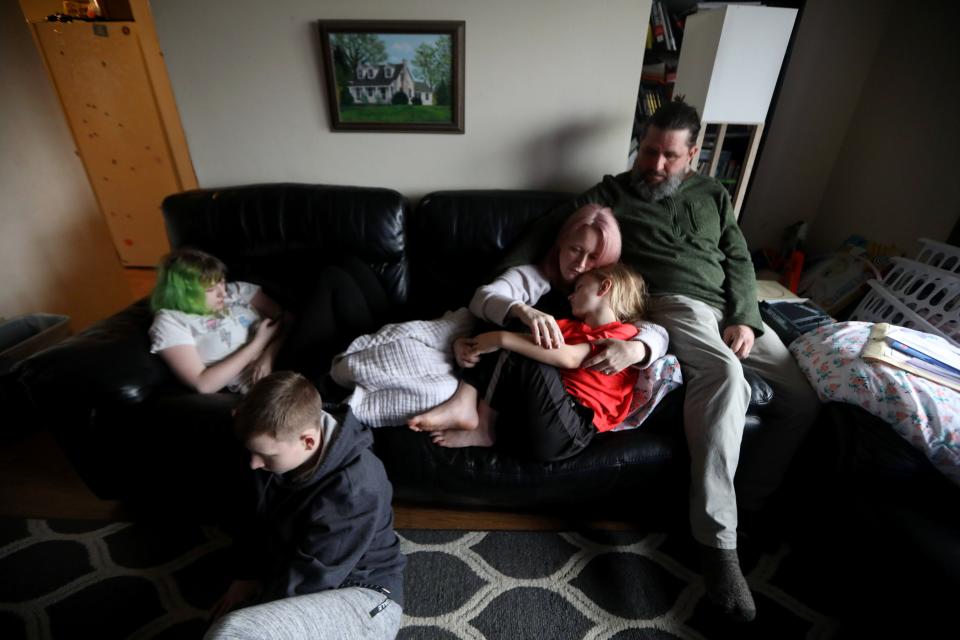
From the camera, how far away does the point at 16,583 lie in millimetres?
1225

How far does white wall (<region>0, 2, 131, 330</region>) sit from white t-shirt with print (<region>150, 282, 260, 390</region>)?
1.66 m

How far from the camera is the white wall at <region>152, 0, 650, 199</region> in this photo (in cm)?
169

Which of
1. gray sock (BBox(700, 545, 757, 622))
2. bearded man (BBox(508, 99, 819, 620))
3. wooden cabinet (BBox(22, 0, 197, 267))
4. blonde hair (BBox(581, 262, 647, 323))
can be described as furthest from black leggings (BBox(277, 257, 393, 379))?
wooden cabinet (BBox(22, 0, 197, 267))

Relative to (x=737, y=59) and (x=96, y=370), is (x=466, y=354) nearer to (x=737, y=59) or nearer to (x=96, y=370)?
(x=96, y=370)

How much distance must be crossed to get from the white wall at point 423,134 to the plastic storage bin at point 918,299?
4.35ft

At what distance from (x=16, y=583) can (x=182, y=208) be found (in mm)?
1336

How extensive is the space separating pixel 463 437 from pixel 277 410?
0.56 meters

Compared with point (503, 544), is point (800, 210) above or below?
above

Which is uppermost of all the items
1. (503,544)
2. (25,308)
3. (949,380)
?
(949,380)

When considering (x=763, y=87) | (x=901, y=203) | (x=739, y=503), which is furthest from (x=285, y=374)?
(x=901, y=203)

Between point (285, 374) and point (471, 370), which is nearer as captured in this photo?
point (285, 374)

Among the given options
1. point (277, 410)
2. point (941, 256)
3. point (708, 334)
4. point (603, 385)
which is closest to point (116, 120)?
point (277, 410)

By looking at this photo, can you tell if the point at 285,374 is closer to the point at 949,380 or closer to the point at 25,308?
the point at 949,380

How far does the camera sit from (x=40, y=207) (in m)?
2.35
